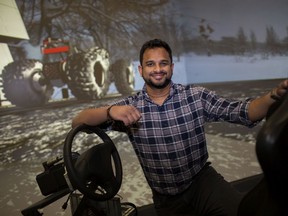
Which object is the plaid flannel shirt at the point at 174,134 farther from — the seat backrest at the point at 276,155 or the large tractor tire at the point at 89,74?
the large tractor tire at the point at 89,74

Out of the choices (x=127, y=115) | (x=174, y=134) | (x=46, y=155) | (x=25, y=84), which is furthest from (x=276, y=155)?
(x=25, y=84)

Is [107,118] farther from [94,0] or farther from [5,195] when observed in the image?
[94,0]

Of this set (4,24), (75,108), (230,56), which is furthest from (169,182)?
(230,56)

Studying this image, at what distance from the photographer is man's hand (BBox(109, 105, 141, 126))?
3.38ft

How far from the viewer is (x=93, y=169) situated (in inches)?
38.8

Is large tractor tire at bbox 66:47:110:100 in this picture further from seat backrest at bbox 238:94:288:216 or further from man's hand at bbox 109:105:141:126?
seat backrest at bbox 238:94:288:216

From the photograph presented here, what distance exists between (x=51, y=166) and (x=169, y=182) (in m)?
0.65

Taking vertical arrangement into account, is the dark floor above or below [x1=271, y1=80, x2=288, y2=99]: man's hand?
below

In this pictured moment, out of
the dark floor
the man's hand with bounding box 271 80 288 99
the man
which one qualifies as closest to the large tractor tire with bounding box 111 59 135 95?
the dark floor

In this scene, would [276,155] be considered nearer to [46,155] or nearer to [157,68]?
[157,68]

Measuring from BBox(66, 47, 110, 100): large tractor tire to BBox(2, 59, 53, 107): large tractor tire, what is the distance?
0.21 meters

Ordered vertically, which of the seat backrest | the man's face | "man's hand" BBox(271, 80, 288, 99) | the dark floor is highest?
the man's face

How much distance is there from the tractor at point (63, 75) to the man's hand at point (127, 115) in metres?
1.34

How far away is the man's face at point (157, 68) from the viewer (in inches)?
56.8
